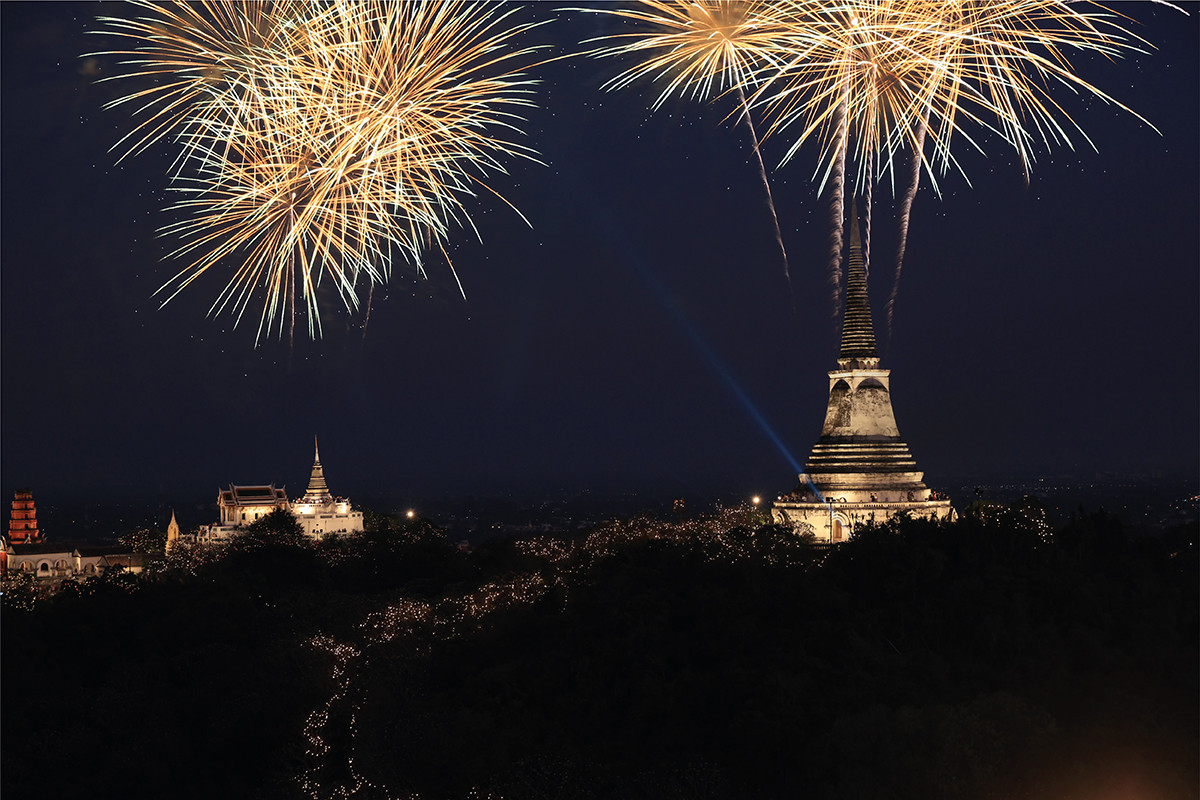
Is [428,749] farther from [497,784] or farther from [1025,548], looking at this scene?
[1025,548]

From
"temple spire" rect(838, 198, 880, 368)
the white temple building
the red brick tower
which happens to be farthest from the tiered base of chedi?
the red brick tower

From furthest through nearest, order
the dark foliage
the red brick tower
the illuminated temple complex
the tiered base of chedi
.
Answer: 1. the red brick tower
2. the illuminated temple complex
3. the tiered base of chedi
4. the dark foliage

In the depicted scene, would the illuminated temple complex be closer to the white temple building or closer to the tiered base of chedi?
the white temple building

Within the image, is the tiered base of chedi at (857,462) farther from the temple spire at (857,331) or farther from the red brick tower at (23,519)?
the red brick tower at (23,519)

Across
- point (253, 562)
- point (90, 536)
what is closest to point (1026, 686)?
point (253, 562)

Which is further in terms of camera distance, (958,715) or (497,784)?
(497,784)
